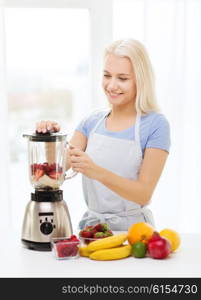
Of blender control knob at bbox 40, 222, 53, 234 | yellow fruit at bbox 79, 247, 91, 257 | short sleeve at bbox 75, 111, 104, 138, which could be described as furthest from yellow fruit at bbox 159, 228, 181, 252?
short sleeve at bbox 75, 111, 104, 138

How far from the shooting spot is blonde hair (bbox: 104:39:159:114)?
215 cm

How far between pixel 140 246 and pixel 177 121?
154 cm

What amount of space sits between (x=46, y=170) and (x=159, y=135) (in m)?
0.58

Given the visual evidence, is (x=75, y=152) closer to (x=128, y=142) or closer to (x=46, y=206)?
(x=46, y=206)

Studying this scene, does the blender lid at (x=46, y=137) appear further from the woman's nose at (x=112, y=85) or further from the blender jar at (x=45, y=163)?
the woman's nose at (x=112, y=85)

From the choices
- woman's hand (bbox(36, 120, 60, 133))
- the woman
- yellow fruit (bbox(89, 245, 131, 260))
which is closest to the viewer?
yellow fruit (bbox(89, 245, 131, 260))

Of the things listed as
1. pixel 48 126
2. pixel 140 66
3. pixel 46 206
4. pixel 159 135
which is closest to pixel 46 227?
pixel 46 206

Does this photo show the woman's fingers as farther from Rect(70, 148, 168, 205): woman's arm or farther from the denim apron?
the denim apron

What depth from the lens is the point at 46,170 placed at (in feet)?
5.87

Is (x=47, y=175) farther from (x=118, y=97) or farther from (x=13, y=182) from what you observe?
(x=13, y=182)

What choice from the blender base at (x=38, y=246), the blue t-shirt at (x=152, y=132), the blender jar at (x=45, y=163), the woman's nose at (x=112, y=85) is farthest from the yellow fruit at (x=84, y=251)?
the woman's nose at (x=112, y=85)

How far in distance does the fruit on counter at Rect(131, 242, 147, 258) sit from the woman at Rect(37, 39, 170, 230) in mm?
394

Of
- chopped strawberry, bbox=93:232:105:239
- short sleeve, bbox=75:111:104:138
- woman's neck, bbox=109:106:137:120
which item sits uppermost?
woman's neck, bbox=109:106:137:120

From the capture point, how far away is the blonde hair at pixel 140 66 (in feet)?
7.06
